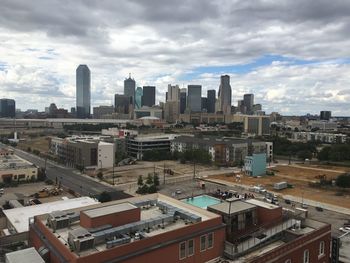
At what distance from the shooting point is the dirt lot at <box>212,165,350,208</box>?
4447 cm

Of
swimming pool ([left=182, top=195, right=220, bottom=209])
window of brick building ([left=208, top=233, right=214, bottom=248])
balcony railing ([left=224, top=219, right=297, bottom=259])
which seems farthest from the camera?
swimming pool ([left=182, top=195, right=220, bottom=209])

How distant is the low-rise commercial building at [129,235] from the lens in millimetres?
12672

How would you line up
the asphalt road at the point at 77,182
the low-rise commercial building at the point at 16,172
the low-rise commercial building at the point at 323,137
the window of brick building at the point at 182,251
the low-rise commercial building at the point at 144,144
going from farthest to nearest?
the low-rise commercial building at the point at 323,137, the low-rise commercial building at the point at 144,144, the low-rise commercial building at the point at 16,172, the asphalt road at the point at 77,182, the window of brick building at the point at 182,251

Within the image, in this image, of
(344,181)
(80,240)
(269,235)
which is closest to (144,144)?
(344,181)

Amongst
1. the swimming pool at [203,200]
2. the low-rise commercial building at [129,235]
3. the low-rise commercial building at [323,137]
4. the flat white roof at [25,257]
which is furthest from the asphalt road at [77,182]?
the low-rise commercial building at [323,137]

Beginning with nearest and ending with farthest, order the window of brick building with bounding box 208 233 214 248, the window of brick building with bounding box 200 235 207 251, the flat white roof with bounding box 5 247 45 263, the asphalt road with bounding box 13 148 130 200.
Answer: the flat white roof with bounding box 5 247 45 263 → the window of brick building with bounding box 200 235 207 251 → the window of brick building with bounding box 208 233 214 248 → the asphalt road with bounding box 13 148 130 200

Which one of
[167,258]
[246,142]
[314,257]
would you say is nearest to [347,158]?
[246,142]

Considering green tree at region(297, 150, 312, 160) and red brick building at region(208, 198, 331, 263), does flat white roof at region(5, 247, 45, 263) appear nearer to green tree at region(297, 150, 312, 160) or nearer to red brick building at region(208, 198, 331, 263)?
red brick building at region(208, 198, 331, 263)

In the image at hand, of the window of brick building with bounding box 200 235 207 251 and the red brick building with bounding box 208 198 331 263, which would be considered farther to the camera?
the red brick building with bounding box 208 198 331 263

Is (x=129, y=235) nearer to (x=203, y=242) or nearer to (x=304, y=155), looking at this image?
(x=203, y=242)

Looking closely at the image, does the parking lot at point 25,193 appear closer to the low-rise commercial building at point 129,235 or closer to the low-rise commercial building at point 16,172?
the low-rise commercial building at point 16,172

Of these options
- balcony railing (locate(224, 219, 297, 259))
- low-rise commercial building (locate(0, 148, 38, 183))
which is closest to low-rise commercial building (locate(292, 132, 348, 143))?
low-rise commercial building (locate(0, 148, 38, 183))

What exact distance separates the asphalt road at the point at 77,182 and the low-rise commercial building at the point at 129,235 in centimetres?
2718

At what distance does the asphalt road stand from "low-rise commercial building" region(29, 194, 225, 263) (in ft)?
89.2
